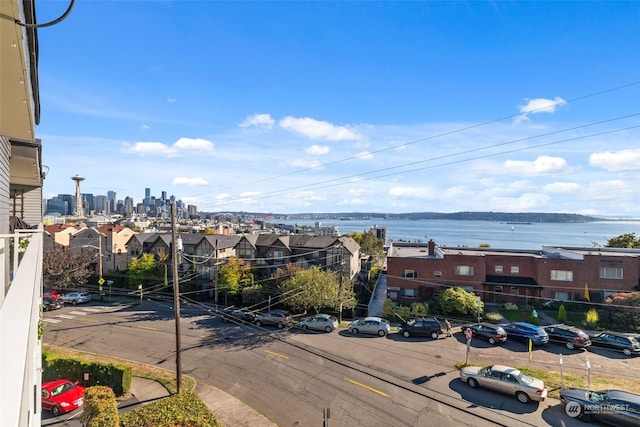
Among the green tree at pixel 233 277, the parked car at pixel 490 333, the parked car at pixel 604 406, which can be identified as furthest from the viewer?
the green tree at pixel 233 277

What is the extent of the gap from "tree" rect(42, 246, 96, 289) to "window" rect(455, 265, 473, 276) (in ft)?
144

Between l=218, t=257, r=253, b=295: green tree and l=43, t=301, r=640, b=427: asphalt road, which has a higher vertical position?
l=218, t=257, r=253, b=295: green tree

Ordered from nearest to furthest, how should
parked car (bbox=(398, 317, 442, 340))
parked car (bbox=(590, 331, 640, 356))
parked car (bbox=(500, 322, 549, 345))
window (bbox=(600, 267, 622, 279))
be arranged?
parked car (bbox=(590, 331, 640, 356)) → parked car (bbox=(500, 322, 549, 345)) → parked car (bbox=(398, 317, 442, 340)) → window (bbox=(600, 267, 622, 279))

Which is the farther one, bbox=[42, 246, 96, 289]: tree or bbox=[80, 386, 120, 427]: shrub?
bbox=[42, 246, 96, 289]: tree

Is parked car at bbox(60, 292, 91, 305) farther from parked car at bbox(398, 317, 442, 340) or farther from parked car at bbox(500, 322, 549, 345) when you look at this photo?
parked car at bbox(500, 322, 549, 345)

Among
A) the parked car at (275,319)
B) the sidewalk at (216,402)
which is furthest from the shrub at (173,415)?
the parked car at (275,319)

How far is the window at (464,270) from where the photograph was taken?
3650 centimetres

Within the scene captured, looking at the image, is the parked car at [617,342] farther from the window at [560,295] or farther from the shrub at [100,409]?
the shrub at [100,409]

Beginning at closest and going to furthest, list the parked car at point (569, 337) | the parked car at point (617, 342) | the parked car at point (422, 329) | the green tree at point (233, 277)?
the parked car at point (617, 342) → the parked car at point (569, 337) → the parked car at point (422, 329) → the green tree at point (233, 277)

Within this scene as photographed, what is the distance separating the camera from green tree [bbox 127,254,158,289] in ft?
143

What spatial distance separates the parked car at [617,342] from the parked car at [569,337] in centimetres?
82

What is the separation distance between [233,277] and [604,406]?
104 ft

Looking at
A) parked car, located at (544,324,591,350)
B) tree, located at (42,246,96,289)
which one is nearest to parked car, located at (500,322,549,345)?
parked car, located at (544,324,591,350)

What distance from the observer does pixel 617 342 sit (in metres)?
24.4
